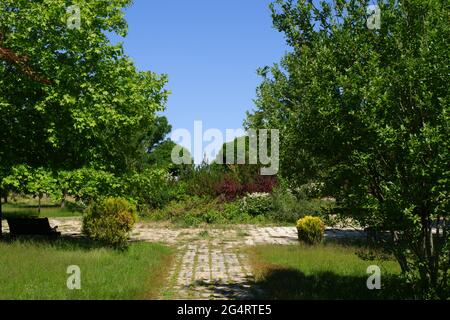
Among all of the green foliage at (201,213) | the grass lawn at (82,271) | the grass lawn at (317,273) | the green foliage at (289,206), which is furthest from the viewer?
the green foliage at (289,206)

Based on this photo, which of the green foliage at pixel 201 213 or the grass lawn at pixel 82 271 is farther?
the green foliage at pixel 201 213

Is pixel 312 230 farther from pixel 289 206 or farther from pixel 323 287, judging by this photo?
pixel 289 206

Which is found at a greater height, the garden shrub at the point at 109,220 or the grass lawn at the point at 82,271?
the garden shrub at the point at 109,220

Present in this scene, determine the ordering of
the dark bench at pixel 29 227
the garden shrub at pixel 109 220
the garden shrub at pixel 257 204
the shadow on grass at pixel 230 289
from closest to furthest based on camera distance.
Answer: the shadow on grass at pixel 230 289
the garden shrub at pixel 109 220
the dark bench at pixel 29 227
the garden shrub at pixel 257 204

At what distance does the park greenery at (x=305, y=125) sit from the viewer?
24.2 ft

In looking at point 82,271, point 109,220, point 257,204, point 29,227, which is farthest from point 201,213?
point 82,271

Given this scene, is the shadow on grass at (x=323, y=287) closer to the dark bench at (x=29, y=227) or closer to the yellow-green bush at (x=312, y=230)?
the yellow-green bush at (x=312, y=230)

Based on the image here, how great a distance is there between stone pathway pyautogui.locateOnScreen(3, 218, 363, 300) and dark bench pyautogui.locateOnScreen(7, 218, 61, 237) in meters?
4.21

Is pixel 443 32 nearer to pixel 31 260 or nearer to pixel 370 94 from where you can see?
pixel 370 94

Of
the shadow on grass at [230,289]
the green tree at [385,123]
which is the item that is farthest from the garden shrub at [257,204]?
the green tree at [385,123]

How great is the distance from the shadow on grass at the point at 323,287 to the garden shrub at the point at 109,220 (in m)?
5.96

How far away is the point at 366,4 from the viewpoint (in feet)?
28.0
